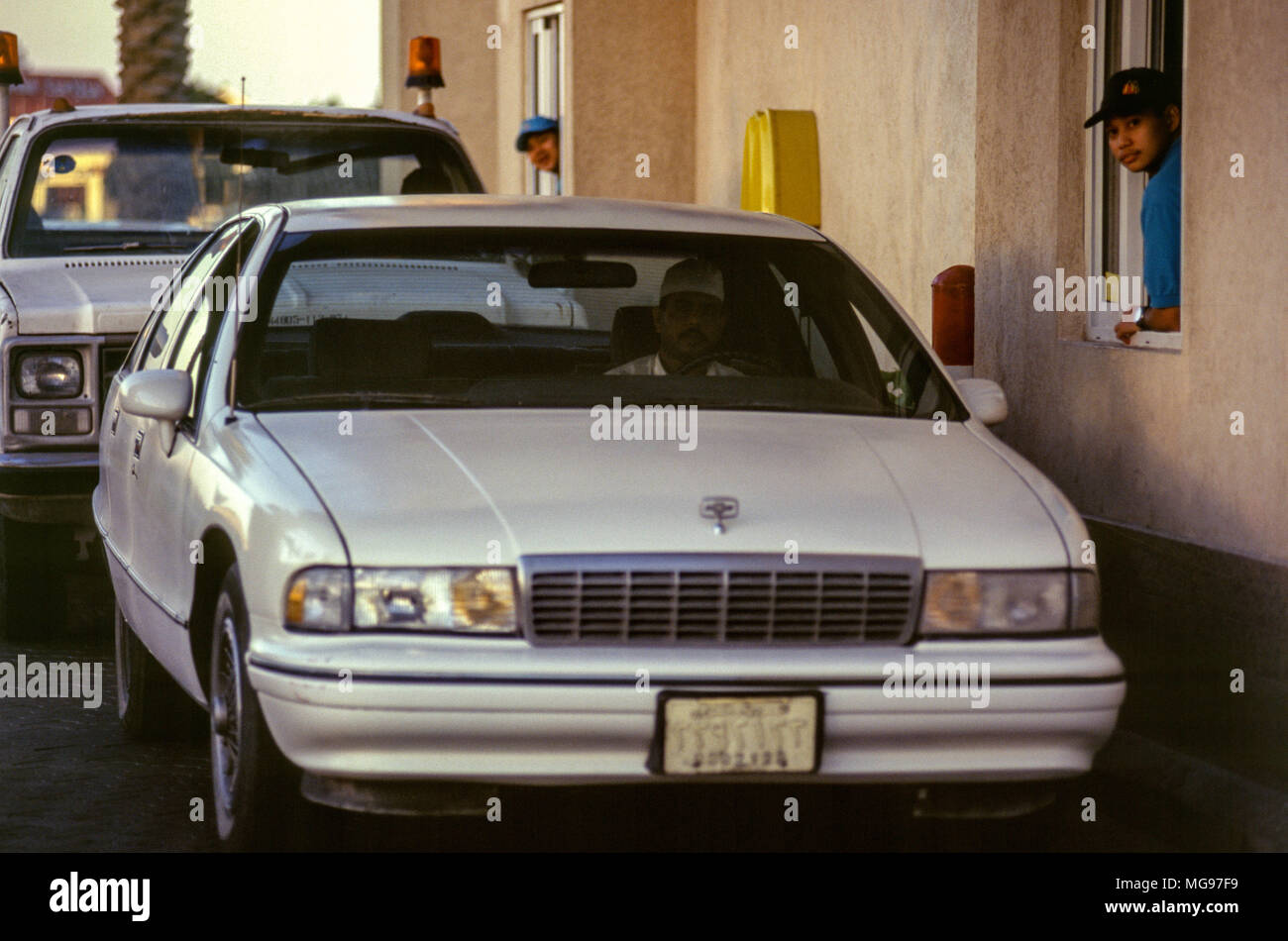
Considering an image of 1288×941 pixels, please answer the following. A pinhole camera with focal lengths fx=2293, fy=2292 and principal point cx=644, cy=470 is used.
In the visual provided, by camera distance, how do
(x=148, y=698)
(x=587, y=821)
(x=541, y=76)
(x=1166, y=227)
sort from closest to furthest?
(x=587, y=821) → (x=148, y=698) → (x=1166, y=227) → (x=541, y=76)

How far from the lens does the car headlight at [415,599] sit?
4.42 meters

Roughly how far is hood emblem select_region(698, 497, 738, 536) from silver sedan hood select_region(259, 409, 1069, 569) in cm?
2

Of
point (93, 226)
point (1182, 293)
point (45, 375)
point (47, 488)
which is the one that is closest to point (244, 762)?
point (47, 488)

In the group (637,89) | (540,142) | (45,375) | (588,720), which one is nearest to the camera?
(588,720)

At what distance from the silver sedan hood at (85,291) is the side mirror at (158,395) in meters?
2.83

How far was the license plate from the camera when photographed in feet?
14.2

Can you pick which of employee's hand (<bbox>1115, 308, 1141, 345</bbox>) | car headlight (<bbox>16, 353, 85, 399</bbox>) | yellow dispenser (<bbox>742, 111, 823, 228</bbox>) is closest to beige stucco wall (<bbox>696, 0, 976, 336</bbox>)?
yellow dispenser (<bbox>742, 111, 823, 228</bbox>)

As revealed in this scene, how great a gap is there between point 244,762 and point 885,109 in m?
7.61

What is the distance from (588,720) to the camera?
4324 mm

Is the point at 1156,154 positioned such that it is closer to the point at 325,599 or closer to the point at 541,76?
the point at 325,599

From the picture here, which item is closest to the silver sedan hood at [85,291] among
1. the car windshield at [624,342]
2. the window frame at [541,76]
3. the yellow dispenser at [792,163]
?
the car windshield at [624,342]

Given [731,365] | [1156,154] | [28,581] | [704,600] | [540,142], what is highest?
[540,142]

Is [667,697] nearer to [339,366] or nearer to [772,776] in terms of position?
[772,776]

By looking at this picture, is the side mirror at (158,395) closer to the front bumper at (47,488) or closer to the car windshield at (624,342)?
the car windshield at (624,342)
